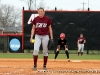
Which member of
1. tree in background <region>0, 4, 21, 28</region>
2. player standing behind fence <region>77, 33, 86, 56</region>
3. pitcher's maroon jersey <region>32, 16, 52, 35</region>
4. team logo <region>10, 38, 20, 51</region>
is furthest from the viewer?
tree in background <region>0, 4, 21, 28</region>

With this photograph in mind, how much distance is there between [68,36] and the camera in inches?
1056

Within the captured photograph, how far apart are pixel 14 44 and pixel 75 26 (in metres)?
5.67

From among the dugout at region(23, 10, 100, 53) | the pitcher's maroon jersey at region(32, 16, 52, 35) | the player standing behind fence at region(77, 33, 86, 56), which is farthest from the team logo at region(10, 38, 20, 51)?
the pitcher's maroon jersey at region(32, 16, 52, 35)

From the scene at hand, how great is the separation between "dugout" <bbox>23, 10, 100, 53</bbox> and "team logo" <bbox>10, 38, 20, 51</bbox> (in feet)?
4.17

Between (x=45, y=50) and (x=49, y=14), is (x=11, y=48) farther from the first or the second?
(x=45, y=50)

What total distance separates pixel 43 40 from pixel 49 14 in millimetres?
16899

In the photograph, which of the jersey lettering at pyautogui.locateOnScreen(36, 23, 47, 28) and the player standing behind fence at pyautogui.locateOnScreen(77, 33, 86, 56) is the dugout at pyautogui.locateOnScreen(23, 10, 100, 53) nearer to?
the player standing behind fence at pyautogui.locateOnScreen(77, 33, 86, 56)

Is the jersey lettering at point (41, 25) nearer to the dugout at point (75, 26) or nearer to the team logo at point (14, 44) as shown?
the dugout at point (75, 26)

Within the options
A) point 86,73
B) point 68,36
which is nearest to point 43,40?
point 86,73

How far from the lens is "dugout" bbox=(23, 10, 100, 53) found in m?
26.8

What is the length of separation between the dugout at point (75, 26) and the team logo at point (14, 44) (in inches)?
50.0

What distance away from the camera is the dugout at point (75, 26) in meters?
26.8

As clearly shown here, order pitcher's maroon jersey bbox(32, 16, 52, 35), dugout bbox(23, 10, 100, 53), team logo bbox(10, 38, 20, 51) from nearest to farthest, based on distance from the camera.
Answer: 1. pitcher's maroon jersey bbox(32, 16, 52, 35)
2. dugout bbox(23, 10, 100, 53)
3. team logo bbox(10, 38, 20, 51)

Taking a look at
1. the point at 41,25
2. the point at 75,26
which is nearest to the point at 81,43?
the point at 75,26
